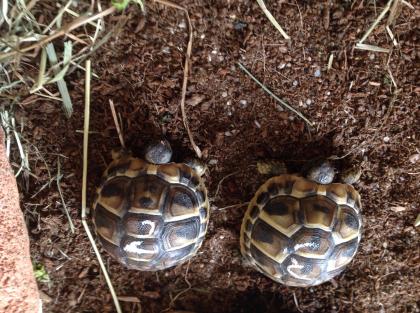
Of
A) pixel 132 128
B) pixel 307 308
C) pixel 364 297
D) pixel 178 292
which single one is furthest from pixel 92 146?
pixel 364 297

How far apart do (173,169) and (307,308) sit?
98 centimetres

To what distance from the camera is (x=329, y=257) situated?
234 centimetres

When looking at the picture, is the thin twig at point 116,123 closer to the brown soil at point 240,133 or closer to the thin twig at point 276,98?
the brown soil at point 240,133

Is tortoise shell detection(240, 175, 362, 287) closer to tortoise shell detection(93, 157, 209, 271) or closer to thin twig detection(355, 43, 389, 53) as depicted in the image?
tortoise shell detection(93, 157, 209, 271)

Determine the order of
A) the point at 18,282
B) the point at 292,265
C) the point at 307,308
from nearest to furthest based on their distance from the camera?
the point at 18,282 → the point at 292,265 → the point at 307,308

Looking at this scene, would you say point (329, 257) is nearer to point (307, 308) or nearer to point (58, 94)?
point (307, 308)

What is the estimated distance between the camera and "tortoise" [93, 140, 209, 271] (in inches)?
89.8

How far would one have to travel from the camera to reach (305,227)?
2.31 meters

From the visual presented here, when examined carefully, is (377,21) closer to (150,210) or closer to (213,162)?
(213,162)

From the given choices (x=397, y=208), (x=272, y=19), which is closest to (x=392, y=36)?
(x=272, y=19)

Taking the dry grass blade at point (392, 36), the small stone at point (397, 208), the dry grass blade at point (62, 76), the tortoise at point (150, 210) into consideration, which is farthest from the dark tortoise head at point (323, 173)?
the dry grass blade at point (62, 76)

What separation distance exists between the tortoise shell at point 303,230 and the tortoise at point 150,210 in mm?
280

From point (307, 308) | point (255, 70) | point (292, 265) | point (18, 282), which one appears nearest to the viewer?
point (18, 282)

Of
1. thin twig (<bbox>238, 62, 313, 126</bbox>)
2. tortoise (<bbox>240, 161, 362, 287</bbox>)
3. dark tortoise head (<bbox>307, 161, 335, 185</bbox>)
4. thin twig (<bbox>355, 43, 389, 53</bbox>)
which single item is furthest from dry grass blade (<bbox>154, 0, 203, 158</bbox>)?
thin twig (<bbox>355, 43, 389, 53</bbox>)
